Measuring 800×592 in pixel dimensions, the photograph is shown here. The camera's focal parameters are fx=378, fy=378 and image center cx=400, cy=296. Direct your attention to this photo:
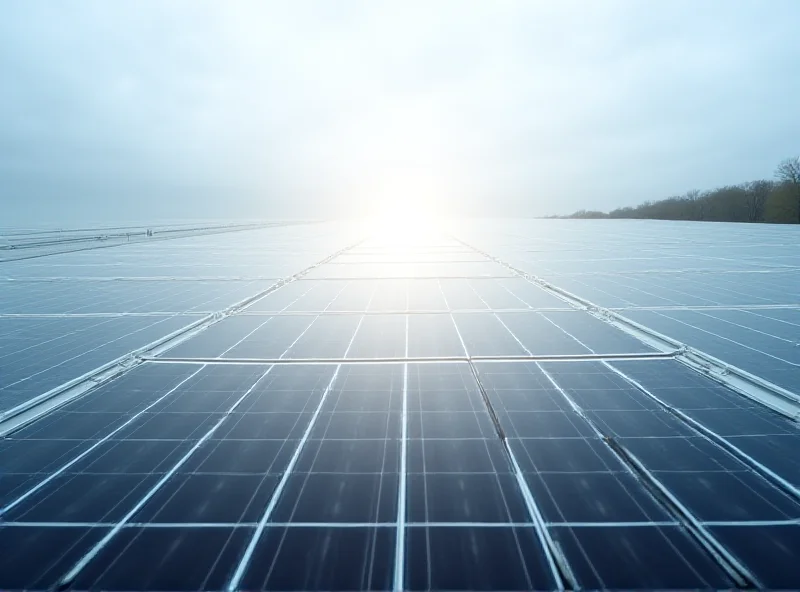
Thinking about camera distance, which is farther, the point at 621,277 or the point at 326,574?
the point at 621,277

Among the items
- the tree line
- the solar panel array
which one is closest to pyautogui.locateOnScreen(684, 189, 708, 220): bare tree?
the tree line

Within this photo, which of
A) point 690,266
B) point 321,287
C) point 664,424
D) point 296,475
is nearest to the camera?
point 296,475

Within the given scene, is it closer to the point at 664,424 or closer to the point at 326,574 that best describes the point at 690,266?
the point at 664,424

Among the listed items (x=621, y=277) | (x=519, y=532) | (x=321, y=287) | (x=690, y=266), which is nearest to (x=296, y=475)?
(x=519, y=532)

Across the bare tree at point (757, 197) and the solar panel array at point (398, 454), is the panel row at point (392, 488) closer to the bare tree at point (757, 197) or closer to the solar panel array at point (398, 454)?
the solar panel array at point (398, 454)

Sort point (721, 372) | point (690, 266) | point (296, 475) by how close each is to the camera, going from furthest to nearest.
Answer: point (690, 266) < point (721, 372) < point (296, 475)
